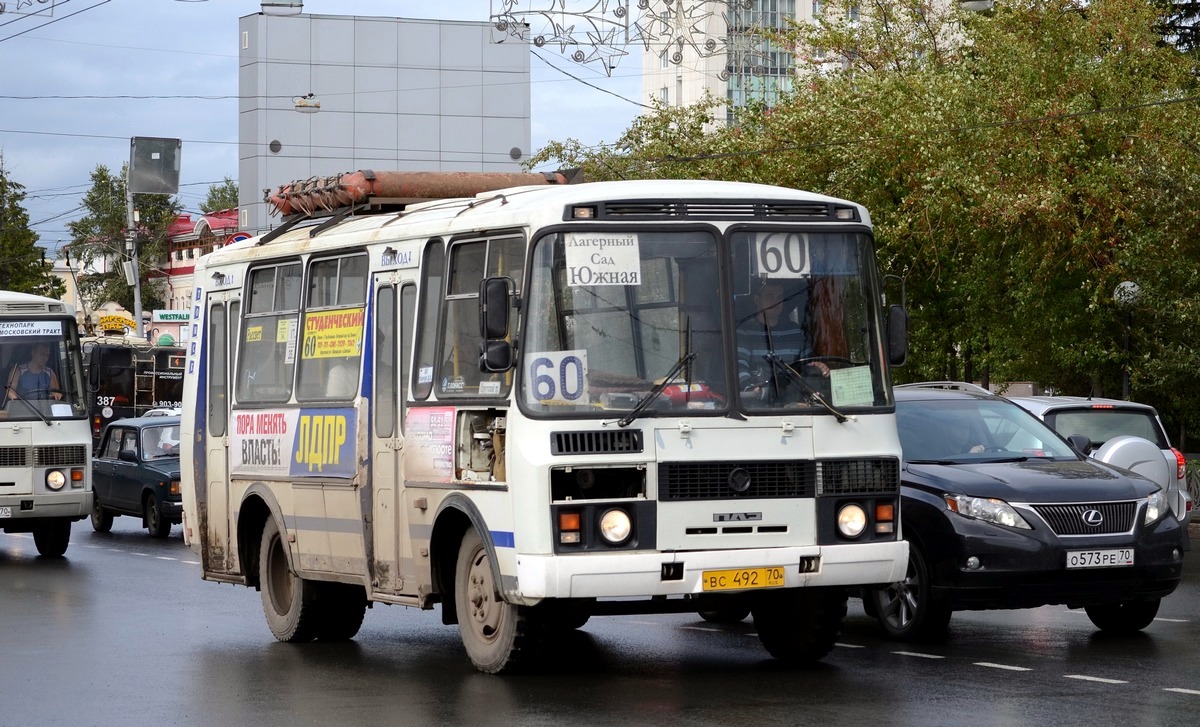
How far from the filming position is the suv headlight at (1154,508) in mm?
12430

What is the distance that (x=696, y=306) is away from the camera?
34.3 feet

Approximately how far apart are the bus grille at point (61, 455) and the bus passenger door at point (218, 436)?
25.4ft

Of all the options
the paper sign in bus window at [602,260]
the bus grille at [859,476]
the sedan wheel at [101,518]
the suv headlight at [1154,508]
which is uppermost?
the paper sign in bus window at [602,260]

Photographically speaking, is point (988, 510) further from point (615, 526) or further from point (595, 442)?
point (595, 442)

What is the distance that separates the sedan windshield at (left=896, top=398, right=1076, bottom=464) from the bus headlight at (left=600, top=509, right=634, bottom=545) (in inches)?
141

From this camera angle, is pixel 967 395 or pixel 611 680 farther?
pixel 967 395

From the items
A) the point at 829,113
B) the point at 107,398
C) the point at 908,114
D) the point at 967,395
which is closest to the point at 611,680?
the point at 967,395

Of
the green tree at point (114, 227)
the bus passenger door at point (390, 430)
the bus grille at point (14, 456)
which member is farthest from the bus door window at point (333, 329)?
the green tree at point (114, 227)

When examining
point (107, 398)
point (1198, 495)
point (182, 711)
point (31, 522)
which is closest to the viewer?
point (182, 711)

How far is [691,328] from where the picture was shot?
10.4 metres

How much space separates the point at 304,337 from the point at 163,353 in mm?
43059

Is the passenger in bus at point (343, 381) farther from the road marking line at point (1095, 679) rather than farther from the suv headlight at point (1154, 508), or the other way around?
the suv headlight at point (1154, 508)

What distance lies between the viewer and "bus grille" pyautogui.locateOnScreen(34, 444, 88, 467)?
21938 mm

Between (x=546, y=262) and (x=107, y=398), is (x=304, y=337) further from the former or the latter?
(x=107, y=398)
